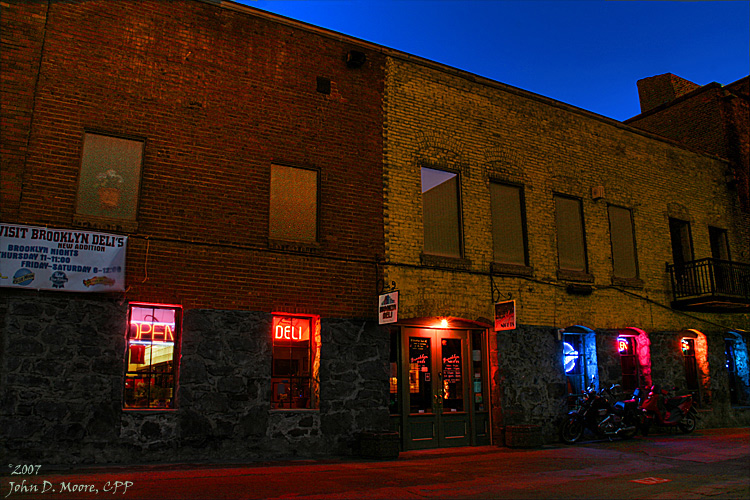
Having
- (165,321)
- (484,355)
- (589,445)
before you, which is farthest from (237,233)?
(589,445)

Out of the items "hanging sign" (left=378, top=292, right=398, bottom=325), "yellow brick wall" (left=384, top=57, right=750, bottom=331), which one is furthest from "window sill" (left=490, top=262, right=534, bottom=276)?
"hanging sign" (left=378, top=292, right=398, bottom=325)

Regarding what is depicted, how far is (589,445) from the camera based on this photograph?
12.6 meters

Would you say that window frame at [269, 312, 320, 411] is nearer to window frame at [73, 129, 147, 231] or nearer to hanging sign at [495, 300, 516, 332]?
window frame at [73, 129, 147, 231]

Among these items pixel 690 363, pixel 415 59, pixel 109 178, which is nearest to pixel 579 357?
pixel 690 363

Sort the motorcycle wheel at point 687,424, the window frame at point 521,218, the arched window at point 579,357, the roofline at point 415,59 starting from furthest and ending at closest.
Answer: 1. the motorcycle wheel at point 687,424
2. the arched window at point 579,357
3. the window frame at point 521,218
4. the roofline at point 415,59

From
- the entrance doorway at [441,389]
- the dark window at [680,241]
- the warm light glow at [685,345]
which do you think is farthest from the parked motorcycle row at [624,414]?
the dark window at [680,241]

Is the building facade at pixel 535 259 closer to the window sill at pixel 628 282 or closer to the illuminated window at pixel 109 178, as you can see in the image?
the window sill at pixel 628 282

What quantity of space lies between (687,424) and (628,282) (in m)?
3.89

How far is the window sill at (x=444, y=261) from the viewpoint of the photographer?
40.1 feet

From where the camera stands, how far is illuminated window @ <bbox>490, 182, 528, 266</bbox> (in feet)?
44.5

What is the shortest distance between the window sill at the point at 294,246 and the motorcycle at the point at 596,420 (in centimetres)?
680

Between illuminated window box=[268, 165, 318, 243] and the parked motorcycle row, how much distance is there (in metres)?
7.14

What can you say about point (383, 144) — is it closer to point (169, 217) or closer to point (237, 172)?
point (237, 172)

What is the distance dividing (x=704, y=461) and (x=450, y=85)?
360 inches
